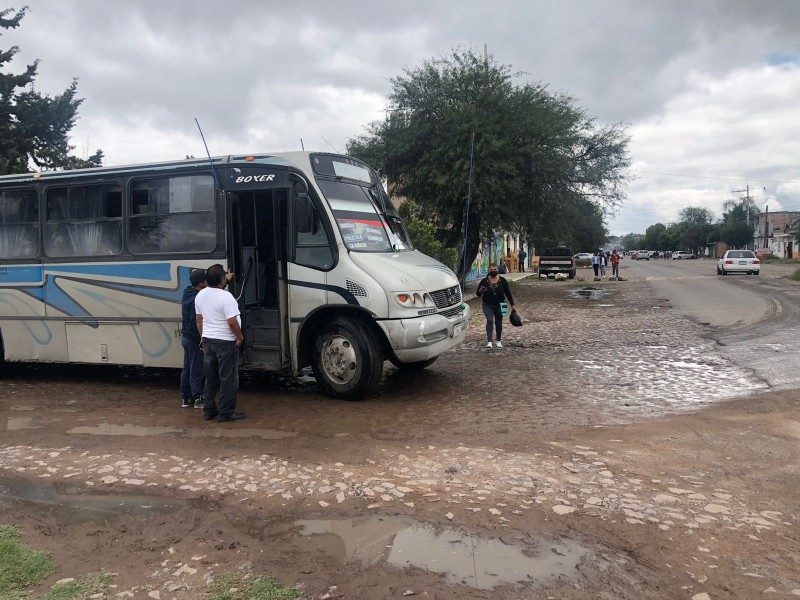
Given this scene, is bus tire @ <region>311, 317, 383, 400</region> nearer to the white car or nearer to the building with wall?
the white car

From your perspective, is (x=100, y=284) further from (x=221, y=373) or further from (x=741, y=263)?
(x=741, y=263)

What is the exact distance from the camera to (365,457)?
5664 mm

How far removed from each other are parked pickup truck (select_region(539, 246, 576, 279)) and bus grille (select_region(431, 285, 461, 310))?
3064 centimetres

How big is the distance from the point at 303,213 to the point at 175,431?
9.79ft

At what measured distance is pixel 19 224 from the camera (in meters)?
9.48

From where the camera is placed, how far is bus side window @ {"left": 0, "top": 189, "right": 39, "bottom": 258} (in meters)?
9.38

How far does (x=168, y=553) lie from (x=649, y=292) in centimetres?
2425

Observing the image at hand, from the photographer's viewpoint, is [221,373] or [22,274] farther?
[22,274]

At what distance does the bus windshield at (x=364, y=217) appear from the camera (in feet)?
26.5

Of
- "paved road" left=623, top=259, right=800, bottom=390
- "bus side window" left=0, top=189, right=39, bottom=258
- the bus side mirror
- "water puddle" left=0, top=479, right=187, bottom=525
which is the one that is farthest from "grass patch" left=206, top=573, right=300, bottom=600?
"bus side window" left=0, top=189, right=39, bottom=258

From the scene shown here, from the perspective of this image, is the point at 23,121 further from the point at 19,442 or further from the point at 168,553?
the point at 168,553

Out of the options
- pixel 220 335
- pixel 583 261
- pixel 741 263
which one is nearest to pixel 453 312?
pixel 220 335

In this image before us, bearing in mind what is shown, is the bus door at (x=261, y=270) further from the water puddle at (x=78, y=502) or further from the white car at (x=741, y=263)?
the white car at (x=741, y=263)

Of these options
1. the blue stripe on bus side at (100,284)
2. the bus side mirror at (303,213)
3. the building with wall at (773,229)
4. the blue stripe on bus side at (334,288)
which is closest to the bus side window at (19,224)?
the blue stripe on bus side at (100,284)
